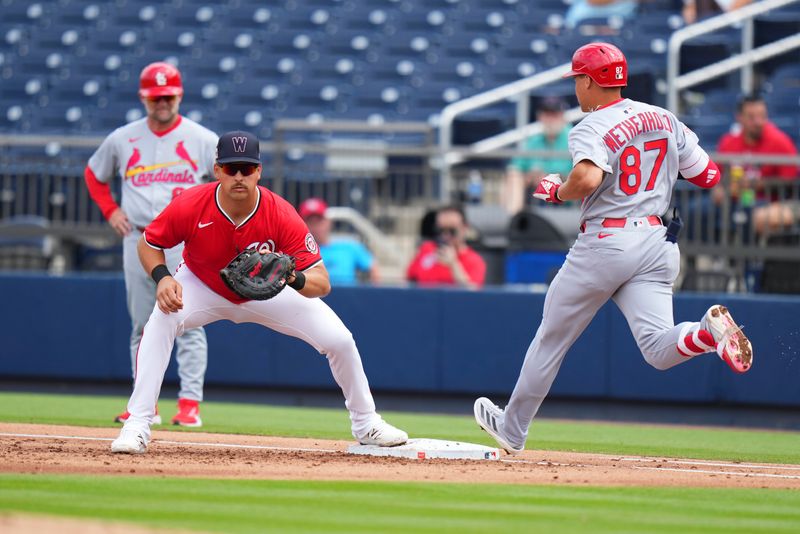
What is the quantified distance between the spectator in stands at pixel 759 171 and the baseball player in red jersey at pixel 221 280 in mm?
6138

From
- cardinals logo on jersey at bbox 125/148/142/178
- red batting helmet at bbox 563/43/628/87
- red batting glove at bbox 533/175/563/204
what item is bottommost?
red batting glove at bbox 533/175/563/204

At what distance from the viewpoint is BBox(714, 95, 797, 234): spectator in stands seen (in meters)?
11.6

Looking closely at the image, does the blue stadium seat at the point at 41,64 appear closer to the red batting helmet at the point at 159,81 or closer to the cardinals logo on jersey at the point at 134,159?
the cardinals logo on jersey at the point at 134,159

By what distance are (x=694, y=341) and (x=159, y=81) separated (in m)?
3.95

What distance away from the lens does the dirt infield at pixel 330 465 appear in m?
5.98

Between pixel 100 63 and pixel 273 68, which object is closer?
pixel 273 68

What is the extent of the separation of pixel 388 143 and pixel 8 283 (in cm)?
563

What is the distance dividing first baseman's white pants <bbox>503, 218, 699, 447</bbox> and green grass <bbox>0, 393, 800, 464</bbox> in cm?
124

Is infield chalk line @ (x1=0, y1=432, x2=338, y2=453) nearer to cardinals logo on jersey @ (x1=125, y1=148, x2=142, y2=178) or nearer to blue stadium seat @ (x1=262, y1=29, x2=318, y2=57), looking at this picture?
cardinals logo on jersey @ (x1=125, y1=148, x2=142, y2=178)

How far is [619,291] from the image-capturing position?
658 centimetres

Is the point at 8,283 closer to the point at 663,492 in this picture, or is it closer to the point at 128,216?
the point at 128,216

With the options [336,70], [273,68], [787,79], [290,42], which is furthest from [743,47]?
[290,42]

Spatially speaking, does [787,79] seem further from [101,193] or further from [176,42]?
[176,42]

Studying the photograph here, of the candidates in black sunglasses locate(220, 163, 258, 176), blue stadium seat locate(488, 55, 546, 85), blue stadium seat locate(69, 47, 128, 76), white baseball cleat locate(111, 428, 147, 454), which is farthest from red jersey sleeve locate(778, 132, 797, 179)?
blue stadium seat locate(69, 47, 128, 76)
